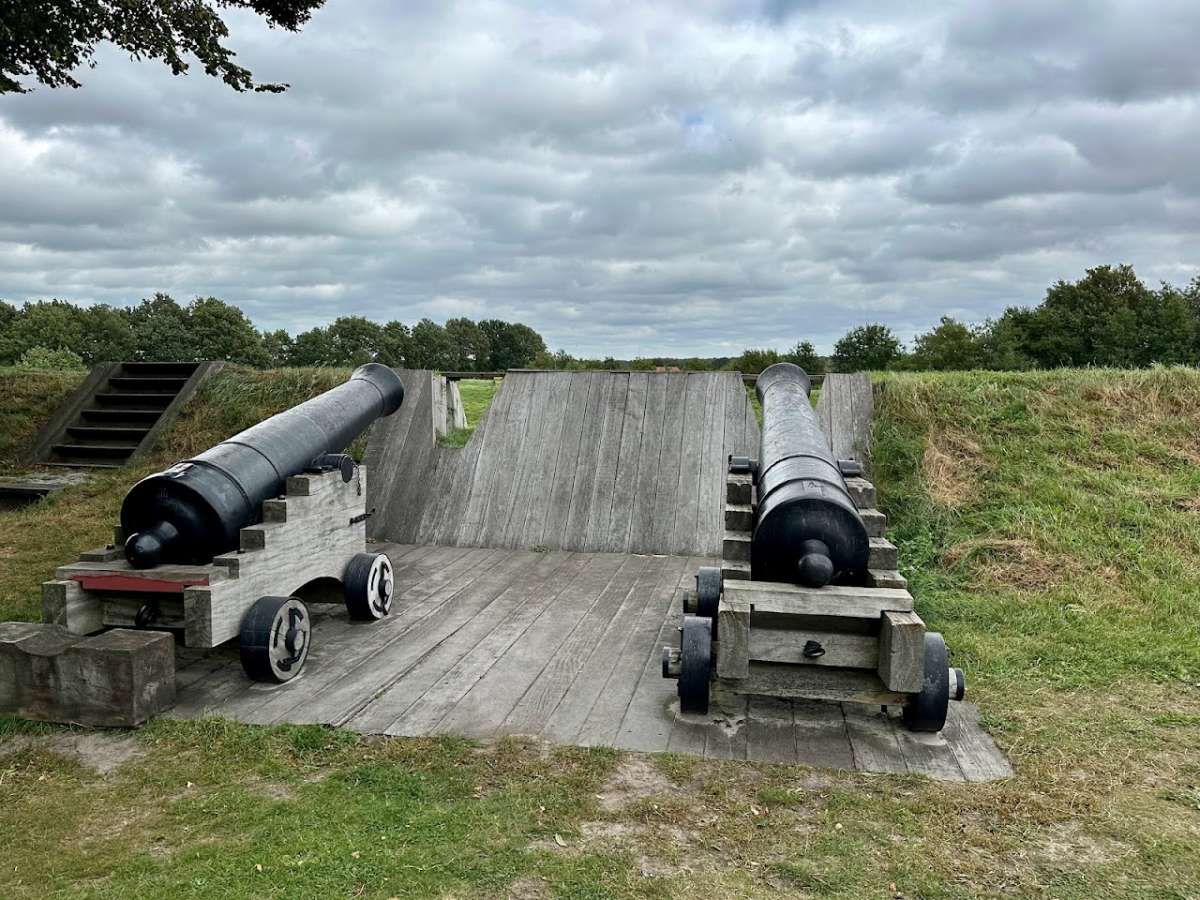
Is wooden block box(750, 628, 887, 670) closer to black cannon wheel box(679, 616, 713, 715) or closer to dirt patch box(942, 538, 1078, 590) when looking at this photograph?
black cannon wheel box(679, 616, 713, 715)

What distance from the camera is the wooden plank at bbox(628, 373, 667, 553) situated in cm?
717

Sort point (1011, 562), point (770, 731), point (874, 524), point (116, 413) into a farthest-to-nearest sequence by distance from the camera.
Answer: point (116, 413) → point (1011, 562) → point (874, 524) → point (770, 731)

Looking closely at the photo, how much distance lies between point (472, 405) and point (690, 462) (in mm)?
3914

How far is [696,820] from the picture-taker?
2.73 metres

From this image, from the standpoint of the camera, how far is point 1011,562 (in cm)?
585

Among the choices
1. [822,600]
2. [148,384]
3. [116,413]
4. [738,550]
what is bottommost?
[822,600]

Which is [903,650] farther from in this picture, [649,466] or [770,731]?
[649,466]

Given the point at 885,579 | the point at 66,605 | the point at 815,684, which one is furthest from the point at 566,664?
the point at 66,605

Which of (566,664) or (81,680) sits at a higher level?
(81,680)

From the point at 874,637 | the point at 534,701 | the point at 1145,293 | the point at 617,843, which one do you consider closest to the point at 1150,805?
the point at 874,637

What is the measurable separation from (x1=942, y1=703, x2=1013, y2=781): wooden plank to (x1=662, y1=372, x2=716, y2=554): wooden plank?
3.46m

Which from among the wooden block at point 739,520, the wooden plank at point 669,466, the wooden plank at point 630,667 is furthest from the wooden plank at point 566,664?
the wooden block at point 739,520

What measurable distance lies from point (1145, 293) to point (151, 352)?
39229 millimetres

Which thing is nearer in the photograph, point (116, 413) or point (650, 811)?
point (650, 811)
